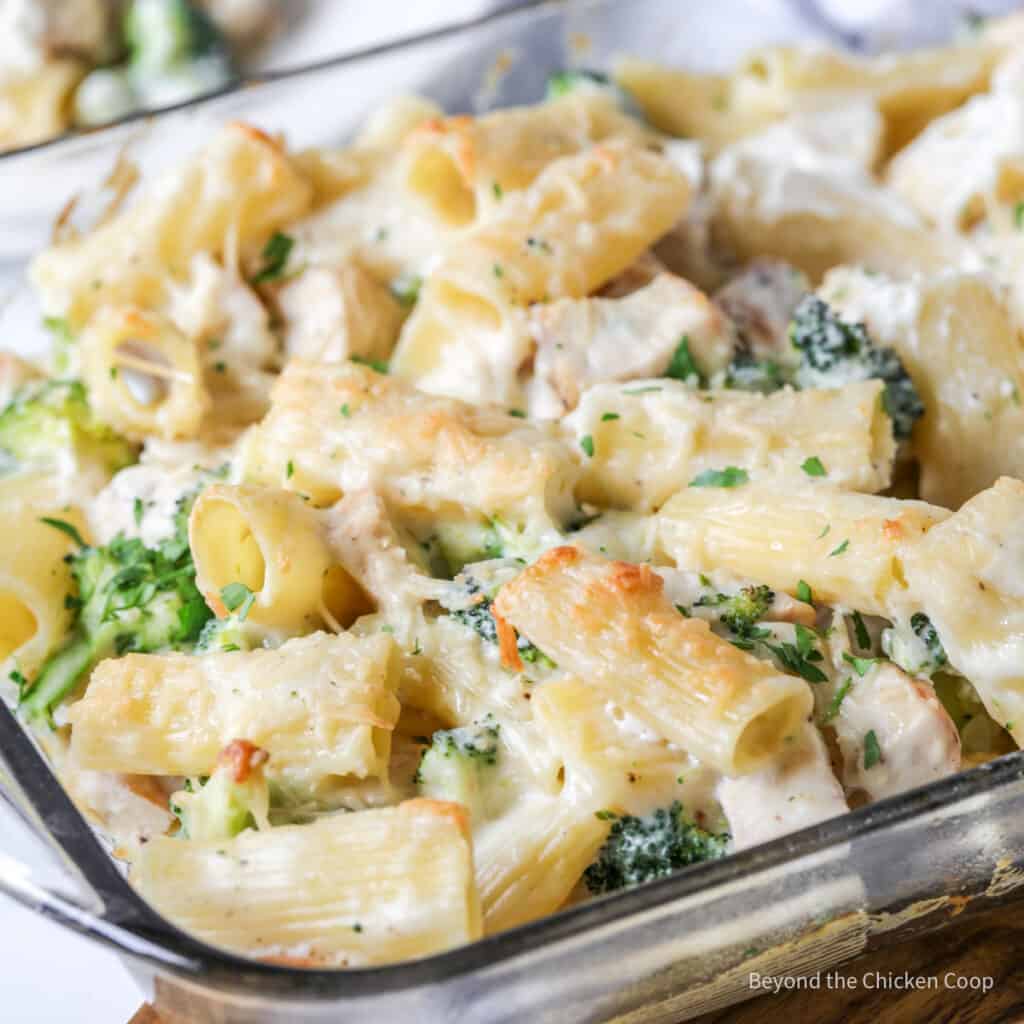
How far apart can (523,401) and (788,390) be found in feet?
1.30

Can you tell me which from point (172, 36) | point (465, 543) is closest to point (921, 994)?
point (465, 543)

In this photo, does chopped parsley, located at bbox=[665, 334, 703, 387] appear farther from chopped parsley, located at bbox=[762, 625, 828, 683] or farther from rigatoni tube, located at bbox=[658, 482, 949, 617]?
chopped parsley, located at bbox=[762, 625, 828, 683]

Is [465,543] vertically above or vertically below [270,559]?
below

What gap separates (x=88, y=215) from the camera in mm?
2664

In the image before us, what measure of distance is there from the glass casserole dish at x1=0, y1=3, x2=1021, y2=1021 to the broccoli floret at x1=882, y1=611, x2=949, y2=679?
0.20 m

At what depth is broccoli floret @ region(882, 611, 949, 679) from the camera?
1.65m

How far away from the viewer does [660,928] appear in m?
1.34

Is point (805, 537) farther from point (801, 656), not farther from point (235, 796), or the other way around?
point (235, 796)

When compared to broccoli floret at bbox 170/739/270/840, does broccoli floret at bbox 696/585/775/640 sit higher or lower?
lower

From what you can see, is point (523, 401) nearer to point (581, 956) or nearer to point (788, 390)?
point (788, 390)

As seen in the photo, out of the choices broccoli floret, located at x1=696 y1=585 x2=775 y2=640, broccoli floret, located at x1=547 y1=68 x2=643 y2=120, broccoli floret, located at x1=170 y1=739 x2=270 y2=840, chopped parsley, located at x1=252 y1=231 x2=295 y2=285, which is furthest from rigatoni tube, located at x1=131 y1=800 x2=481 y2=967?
broccoli floret, located at x1=547 y1=68 x2=643 y2=120

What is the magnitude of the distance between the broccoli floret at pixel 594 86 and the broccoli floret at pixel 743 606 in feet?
4.34

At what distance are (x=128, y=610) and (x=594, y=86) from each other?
1388 millimetres

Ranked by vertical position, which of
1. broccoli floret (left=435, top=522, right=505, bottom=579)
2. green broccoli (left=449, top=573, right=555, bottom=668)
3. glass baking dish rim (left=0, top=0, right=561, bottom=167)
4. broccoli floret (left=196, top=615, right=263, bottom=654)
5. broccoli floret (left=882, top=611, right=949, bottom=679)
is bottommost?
broccoli floret (left=882, top=611, right=949, bottom=679)
